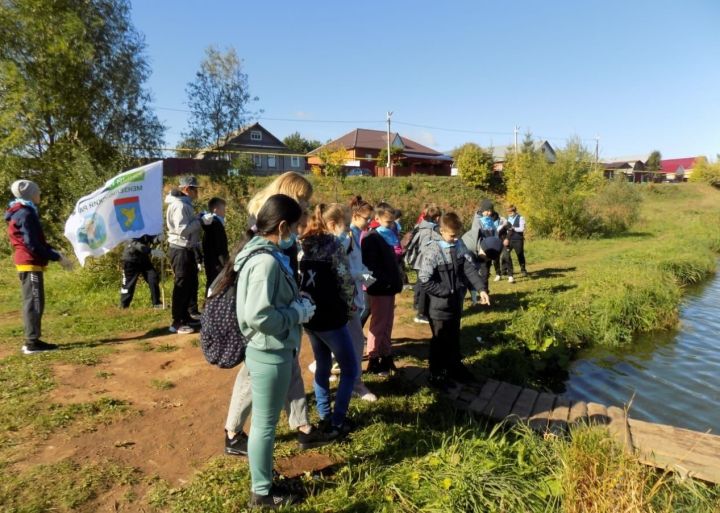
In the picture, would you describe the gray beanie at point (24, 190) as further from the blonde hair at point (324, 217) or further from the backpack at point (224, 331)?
the backpack at point (224, 331)

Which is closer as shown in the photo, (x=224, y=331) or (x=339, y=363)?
(x=224, y=331)

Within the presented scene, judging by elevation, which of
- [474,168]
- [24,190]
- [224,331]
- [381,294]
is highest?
[474,168]

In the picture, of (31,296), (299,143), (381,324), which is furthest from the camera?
(299,143)

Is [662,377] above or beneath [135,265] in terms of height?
beneath

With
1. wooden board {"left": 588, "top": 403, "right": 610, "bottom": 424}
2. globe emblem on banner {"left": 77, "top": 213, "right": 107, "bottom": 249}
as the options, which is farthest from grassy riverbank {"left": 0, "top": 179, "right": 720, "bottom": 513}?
globe emblem on banner {"left": 77, "top": 213, "right": 107, "bottom": 249}

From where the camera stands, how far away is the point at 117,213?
614 centimetres

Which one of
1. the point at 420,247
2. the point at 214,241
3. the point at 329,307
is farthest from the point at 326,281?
the point at 214,241

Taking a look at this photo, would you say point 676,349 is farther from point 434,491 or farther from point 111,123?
point 111,123

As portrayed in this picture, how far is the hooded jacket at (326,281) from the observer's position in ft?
11.1

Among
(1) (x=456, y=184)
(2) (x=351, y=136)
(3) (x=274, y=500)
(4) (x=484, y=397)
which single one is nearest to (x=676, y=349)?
(4) (x=484, y=397)

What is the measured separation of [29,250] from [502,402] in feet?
17.6

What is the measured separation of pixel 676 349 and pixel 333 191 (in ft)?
74.6

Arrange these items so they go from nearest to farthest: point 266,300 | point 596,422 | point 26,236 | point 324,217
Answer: point 266,300 < point 324,217 < point 596,422 < point 26,236

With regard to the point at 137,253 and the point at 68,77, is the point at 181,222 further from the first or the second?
the point at 68,77
